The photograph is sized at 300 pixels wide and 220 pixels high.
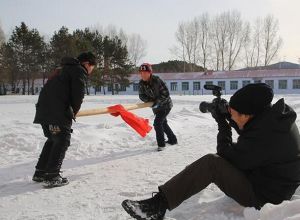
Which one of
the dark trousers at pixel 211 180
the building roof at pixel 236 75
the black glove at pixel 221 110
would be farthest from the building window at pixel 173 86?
the dark trousers at pixel 211 180

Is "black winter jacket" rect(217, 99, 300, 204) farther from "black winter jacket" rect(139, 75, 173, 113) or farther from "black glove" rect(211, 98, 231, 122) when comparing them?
"black winter jacket" rect(139, 75, 173, 113)

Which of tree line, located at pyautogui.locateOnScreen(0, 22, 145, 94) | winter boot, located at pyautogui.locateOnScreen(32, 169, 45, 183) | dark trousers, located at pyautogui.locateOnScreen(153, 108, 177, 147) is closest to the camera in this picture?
winter boot, located at pyautogui.locateOnScreen(32, 169, 45, 183)

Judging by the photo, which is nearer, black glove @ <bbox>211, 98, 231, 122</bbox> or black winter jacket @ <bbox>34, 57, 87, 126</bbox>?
black glove @ <bbox>211, 98, 231, 122</bbox>

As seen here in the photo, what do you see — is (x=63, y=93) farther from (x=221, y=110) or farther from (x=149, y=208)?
(x=149, y=208)

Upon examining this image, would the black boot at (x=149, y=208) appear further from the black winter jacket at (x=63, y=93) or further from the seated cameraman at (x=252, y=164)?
the black winter jacket at (x=63, y=93)

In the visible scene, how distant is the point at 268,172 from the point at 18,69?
142 feet

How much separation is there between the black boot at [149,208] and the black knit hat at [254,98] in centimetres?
91

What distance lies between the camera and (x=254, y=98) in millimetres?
2752

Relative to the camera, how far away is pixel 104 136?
729 cm

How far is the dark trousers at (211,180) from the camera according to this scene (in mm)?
2805

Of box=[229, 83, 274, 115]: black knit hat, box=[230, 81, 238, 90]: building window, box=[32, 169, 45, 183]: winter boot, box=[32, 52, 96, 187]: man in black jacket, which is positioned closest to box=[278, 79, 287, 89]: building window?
box=[230, 81, 238, 90]: building window

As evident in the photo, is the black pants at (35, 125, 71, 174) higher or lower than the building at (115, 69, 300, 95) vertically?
lower

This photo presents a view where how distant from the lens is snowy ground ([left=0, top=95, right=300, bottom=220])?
3.27 m

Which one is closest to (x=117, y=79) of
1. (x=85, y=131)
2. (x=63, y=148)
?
(x=85, y=131)
